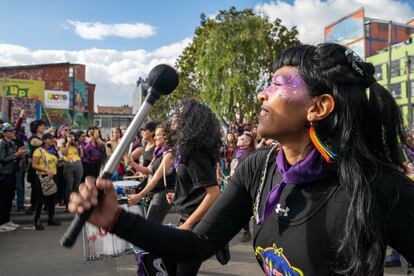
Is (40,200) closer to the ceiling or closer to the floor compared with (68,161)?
closer to the floor

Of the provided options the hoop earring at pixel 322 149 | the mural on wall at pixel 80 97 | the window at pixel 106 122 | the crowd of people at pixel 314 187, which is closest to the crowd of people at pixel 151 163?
the crowd of people at pixel 314 187

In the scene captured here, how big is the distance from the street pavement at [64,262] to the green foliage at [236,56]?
51.6 feet

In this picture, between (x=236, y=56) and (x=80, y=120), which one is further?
(x=80, y=120)

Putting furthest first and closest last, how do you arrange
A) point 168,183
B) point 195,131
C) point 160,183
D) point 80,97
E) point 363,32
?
point 80,97 → point 363,32 → point 160,183 → point 168,183 → point 195,131

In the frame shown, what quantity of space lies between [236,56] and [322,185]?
20.8 meters

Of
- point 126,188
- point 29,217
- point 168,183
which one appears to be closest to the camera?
point 168,183

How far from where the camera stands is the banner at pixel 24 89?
39438 millimetres

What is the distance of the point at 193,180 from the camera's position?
290 cm

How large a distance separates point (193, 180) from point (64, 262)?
322cm

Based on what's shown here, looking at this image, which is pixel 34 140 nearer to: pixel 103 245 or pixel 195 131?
pixel 103 245

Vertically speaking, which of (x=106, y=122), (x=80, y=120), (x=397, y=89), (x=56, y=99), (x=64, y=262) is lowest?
(x=64, y=262)

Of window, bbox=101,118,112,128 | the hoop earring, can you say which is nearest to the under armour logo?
the hoop earring

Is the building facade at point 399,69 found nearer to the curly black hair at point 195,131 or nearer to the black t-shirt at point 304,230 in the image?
the curly black hair at point 195,131

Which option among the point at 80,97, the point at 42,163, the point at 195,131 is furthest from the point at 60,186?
the point at 80,97
